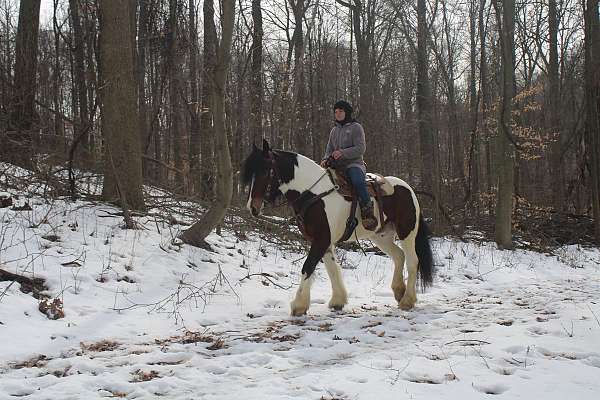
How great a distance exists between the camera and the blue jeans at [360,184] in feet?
22.5

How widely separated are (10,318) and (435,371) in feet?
13.4

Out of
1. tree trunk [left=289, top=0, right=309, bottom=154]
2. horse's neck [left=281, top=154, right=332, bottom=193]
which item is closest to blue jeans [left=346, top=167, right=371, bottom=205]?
horse's neck [left=281, top=154, right=332, bottom=193]

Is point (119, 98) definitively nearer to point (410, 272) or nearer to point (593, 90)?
point (410, 272)

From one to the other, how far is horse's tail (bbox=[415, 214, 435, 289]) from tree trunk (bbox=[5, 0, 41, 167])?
7.51 m

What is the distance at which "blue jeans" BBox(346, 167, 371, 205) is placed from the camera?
270 inches

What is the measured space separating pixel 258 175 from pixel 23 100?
6.03 m

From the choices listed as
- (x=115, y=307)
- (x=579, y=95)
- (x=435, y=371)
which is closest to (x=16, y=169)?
(x=115, y=307)

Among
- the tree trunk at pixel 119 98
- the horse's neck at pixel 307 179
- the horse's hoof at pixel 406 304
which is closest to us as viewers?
the horse's neck at pixel 307 179

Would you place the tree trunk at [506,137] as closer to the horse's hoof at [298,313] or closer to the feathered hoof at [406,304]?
the feathered hoof at [406,304]

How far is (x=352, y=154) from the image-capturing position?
6.86m

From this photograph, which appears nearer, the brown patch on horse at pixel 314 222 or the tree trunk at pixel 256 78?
the brown patch on horse at pixel 314 222

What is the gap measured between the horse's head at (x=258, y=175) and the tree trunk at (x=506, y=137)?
9.21 meters

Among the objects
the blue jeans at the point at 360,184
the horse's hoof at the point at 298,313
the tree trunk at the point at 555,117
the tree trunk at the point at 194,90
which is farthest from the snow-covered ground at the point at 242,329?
the tree trunk at the point at 555,117

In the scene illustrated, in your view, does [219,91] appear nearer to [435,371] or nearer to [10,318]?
[10,318]
